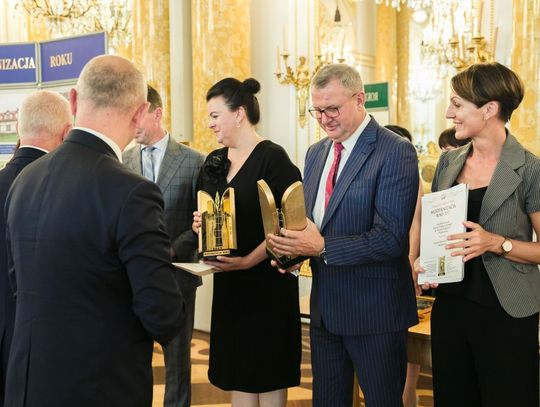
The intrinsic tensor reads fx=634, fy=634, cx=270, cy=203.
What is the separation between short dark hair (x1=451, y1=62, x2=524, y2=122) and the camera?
242cm

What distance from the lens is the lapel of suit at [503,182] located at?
238 cm

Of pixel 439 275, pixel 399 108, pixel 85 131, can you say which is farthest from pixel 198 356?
pixel 85 131

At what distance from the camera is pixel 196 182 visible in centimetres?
351

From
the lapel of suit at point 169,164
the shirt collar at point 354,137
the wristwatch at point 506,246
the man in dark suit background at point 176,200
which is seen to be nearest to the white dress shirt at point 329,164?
the shirt collar at point 354,137

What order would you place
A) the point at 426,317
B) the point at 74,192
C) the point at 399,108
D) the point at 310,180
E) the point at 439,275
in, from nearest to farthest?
the point at 74,192 < the point at 439,275 < the point at 310,180 < the point at 426,317 < the point at 399,108

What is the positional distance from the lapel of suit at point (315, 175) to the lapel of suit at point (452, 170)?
50 cm

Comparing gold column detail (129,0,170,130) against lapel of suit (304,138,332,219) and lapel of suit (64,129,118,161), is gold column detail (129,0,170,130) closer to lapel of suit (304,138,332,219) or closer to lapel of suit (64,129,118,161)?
lapel of suit (304,138,332,219)

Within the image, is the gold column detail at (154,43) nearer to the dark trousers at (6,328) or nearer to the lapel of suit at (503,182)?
the dark trousers at (6,328)

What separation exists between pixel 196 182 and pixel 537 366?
1.94 meters

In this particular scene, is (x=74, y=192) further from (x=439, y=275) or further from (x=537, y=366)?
(x=537, y=366)

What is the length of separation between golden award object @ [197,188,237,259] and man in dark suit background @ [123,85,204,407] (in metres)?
0.53

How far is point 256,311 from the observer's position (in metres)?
2.99

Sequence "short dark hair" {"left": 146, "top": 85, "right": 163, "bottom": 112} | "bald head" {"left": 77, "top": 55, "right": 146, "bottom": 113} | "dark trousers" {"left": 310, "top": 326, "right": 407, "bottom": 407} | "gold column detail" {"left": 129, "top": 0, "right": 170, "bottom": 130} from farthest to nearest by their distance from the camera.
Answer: "gold column detail" {"left": 129, "top": 0, "right": 170, "bottom": 130}
"short dark hair" {"left": 146, "top": 85, "right": 163, "bottom": 112}
"dark trousers" {"left": 310, "top": 326, "right": 407, "bottom": 407}
"bald head" {"left": 77, "top": 55, "right": 146, "bottom": 113}

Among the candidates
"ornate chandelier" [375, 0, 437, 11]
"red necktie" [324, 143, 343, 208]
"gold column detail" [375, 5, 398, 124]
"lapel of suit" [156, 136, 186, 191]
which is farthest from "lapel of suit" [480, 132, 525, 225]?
"gold column detail" [375, 5, 398, 124]
